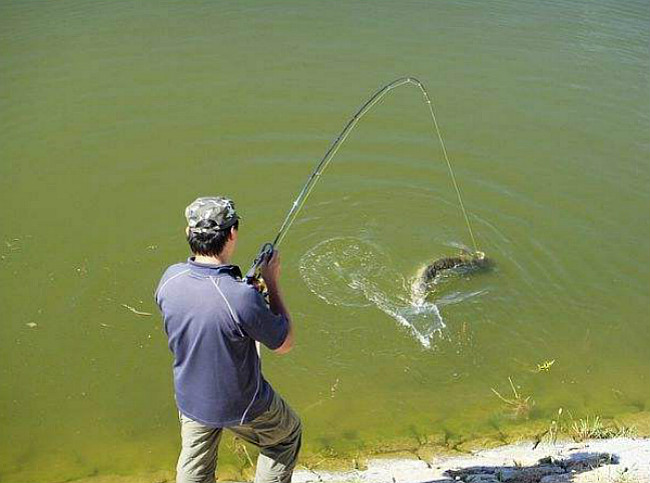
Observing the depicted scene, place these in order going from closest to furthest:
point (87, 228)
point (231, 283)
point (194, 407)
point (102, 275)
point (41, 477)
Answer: point (231, 283) < point (194, 407) < point (41, 477) < point (102, 275) < point (87, 228)

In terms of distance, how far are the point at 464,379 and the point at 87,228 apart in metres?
4.54

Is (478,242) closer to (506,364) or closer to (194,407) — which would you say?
(506,364)

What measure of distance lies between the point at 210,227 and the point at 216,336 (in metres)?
0.50

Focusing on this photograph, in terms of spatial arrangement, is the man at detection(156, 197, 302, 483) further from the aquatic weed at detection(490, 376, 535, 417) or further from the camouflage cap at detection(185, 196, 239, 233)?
the aquatic weed at detection(490, 376, 535, 417)

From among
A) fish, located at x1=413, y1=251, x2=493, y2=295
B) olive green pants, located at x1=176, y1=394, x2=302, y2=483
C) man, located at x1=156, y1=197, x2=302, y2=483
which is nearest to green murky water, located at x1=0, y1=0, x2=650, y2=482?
fish, located at x1=413, y1=251, x2=493, y2=295

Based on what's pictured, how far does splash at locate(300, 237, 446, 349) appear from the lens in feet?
22.7

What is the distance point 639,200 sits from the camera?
29.6ft

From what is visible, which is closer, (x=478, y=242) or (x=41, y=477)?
(x=41, y=477)

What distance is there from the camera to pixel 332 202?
859 centimetres

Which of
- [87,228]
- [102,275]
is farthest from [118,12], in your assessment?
[102,275]

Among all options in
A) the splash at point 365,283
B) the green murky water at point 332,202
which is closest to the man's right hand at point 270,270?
the green murky water at point 332,202

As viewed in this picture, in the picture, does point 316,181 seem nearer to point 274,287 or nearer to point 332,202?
point 332,202

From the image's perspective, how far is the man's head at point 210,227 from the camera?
3230 mm

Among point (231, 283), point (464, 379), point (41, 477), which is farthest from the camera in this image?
point (464, 379)
